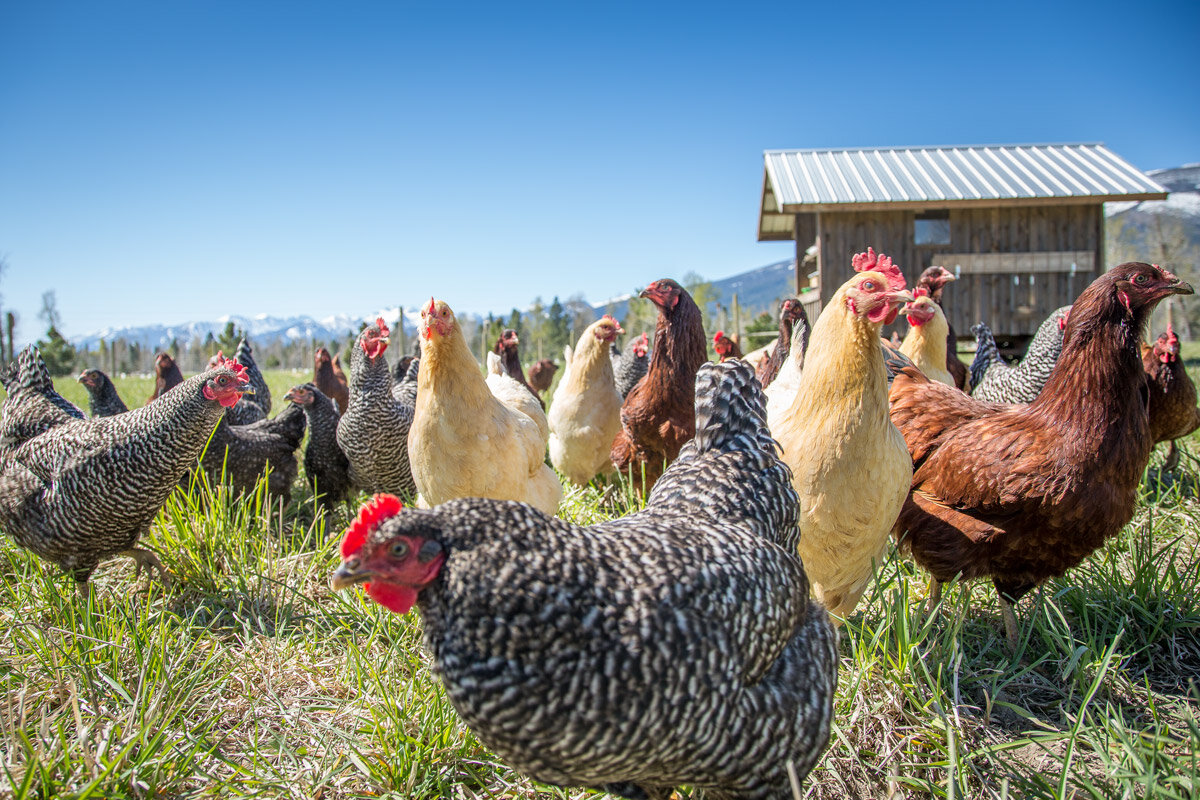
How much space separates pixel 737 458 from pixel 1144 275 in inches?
76.7

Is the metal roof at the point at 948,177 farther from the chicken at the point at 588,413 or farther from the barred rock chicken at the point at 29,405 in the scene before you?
the barred rock chicken at the point at 29,405

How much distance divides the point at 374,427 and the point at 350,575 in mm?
3512

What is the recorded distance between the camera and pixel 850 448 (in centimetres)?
256

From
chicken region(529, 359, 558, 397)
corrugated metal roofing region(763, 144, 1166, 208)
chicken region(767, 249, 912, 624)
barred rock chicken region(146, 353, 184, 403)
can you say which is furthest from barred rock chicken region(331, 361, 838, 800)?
corrugated metal roofing region(763, 144, 1166, 208)

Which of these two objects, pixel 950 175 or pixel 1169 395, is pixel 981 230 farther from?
pixel 1169 395

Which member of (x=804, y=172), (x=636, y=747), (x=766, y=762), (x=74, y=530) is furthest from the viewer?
(x=804, y=172)

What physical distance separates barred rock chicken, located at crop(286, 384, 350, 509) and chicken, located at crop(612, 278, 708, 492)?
2.45 meters

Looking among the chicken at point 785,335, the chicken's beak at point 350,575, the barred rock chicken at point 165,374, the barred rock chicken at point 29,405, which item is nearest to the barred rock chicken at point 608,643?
the chicken's beak at point 350,575

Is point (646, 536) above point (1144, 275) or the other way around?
the other way around

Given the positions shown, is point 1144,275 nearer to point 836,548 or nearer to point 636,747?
point 836,548

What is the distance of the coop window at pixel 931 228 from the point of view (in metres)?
12.4

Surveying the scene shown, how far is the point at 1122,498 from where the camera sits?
253 centimetres

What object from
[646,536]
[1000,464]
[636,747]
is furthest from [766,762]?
[1000,464]

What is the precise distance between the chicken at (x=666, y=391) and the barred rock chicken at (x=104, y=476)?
251 centimetres
